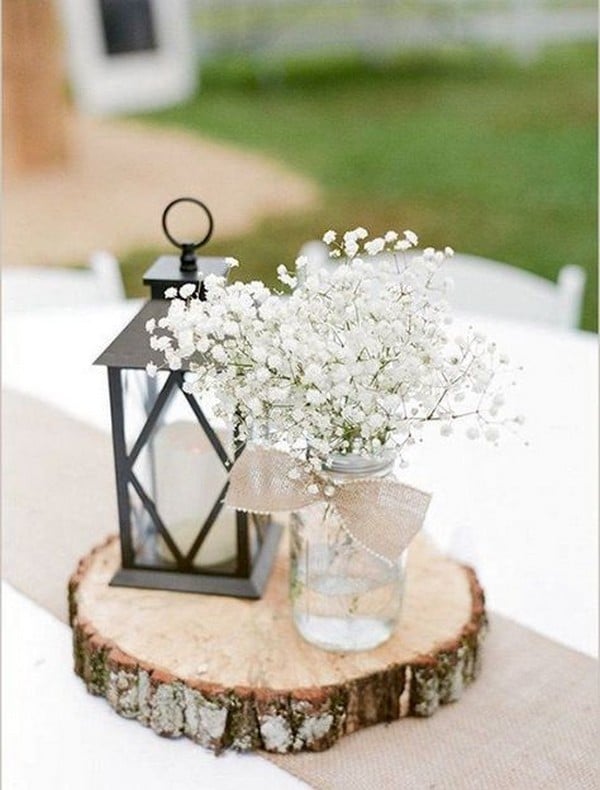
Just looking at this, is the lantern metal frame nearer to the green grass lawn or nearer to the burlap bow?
the burlap bow

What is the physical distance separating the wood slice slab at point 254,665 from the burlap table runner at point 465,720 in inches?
1.1

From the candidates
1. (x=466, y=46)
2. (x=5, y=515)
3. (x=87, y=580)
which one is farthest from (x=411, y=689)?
(x=466, y=46)

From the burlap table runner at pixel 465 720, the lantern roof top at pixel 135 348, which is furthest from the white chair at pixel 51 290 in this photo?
the lantern roof top at pixel 135 348

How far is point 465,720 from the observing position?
124cm

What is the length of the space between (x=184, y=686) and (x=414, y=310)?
464 mm

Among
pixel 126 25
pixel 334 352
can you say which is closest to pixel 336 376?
pixel 334 352

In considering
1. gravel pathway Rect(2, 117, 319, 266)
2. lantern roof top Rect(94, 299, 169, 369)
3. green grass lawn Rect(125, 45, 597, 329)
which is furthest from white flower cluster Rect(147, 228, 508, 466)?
gravel pathway Rect(2, 117, 319, 266)

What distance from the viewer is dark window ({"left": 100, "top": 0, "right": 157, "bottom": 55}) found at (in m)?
6.71

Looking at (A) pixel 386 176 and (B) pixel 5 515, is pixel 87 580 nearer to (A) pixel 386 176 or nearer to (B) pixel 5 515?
(B) pixel 5 515

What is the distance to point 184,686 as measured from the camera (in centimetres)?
120

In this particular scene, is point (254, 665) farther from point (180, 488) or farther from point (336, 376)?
point (336, 376)

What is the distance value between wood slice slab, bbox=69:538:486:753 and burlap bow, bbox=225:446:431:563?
0.16 m

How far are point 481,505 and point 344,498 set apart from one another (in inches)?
22.5

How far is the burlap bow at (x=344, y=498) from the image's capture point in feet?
3.81
